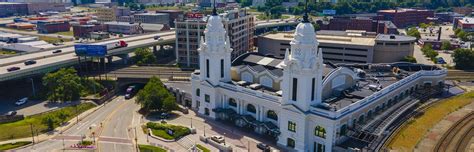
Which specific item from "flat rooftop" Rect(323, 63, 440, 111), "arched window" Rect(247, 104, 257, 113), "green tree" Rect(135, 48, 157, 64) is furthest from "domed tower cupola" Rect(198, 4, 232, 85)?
"green tree" Rect(135, 48, 157, 64)

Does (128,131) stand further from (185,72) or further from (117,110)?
(185,72)

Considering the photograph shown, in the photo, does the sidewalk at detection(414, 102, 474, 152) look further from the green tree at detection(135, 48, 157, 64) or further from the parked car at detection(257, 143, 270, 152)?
the green tree at detection(135, 48, 157, 64)

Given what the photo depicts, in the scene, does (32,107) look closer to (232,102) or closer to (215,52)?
(215,52)

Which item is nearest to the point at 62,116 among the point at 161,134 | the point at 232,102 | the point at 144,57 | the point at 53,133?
the point at 53,133

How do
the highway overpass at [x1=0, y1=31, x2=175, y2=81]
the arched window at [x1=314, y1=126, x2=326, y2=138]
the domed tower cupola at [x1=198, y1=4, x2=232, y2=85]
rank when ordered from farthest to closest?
the highway overpass at [x1=0, y1=31, x2=175, y2=81]
the domed tower cupola at [x1=198, y1=4, x2=232, y2=85]
the arched window at [x1=314, y1=126, x2=326, y2=138]

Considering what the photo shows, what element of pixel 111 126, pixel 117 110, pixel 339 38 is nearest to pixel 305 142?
pixel 111 126

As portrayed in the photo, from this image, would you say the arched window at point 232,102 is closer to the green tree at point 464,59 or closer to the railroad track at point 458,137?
the railroad track at point 458,137

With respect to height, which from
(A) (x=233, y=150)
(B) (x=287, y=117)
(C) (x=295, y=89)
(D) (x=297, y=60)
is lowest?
(A) (x=233, y=150)
